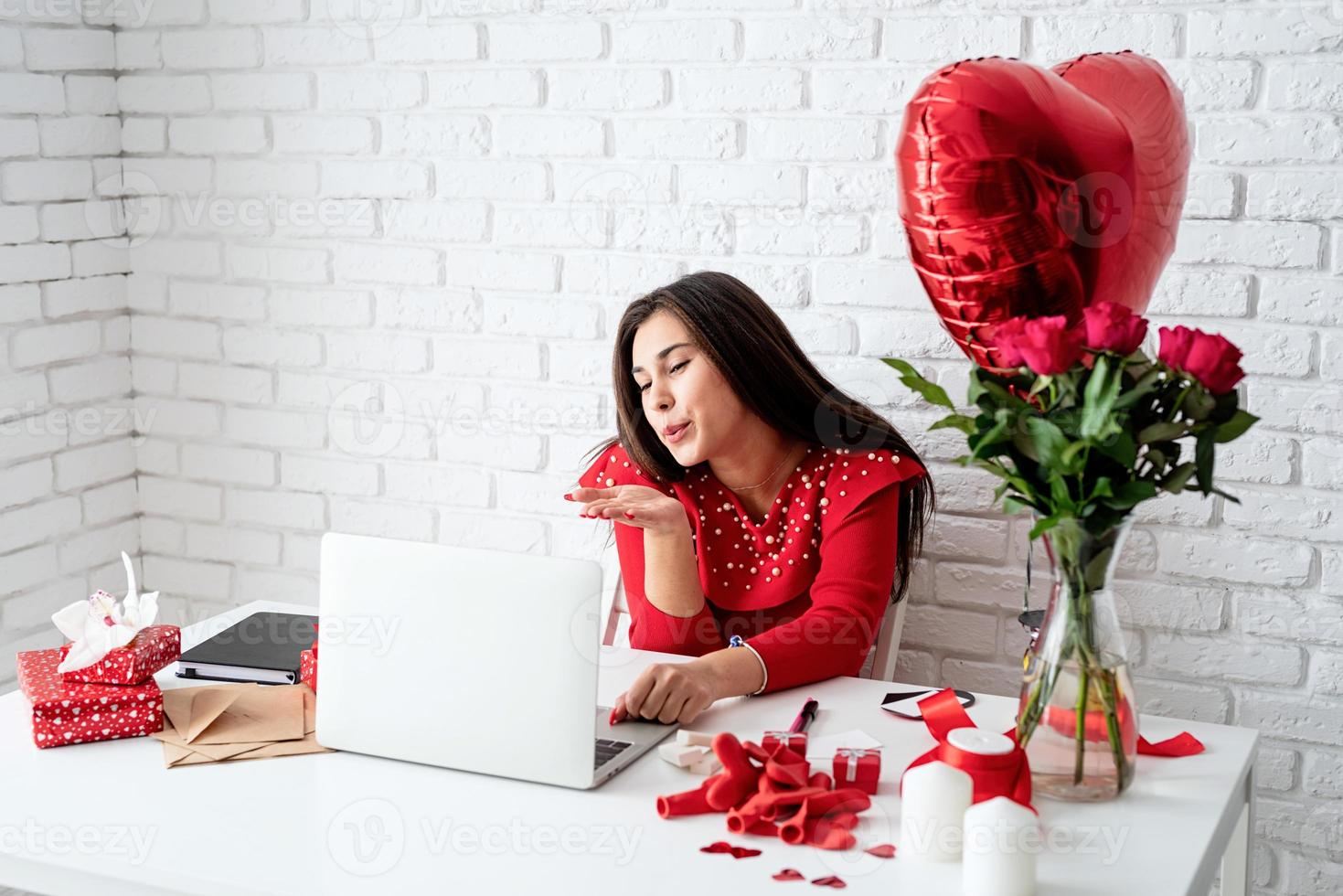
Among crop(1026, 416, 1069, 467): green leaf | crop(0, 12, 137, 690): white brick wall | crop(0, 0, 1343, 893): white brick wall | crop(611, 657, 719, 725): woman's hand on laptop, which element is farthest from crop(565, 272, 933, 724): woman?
crop(0, 12, 137, 690): white brick wall

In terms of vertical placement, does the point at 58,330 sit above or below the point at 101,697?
above

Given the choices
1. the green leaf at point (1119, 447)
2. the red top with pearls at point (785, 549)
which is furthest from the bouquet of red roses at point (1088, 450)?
the red top with pearls at point (785, 549)

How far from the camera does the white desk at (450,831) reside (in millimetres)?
1162

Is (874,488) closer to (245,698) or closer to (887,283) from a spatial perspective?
(887,283)

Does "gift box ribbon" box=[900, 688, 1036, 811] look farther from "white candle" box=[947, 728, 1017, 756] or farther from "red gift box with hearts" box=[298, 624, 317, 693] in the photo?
"red gift box with hearts" box=[298, 624, 317, 693]

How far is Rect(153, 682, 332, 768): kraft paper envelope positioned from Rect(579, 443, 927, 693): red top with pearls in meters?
0.61

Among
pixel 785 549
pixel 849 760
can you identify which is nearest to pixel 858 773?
pixel 849 760

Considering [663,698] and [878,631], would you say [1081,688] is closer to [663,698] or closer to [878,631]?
[663,698]

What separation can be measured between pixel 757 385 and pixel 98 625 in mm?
950

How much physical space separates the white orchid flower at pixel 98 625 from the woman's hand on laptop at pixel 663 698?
1.74 feet

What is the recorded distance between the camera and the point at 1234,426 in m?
1.23

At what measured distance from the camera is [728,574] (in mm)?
2057

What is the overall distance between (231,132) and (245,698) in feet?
4.73

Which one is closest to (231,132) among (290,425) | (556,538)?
(290,425)
